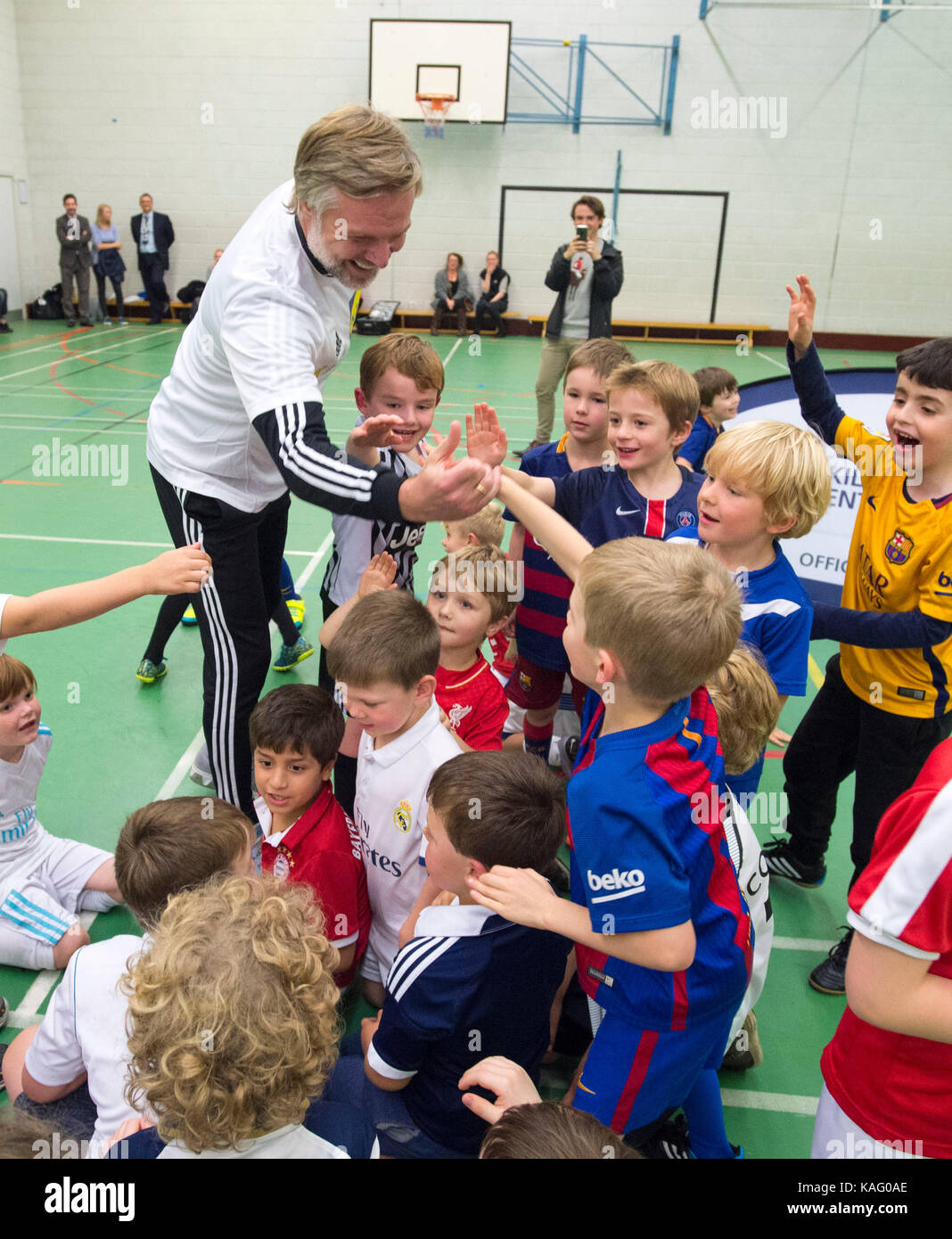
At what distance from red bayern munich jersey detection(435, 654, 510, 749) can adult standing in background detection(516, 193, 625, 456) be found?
5.71 m

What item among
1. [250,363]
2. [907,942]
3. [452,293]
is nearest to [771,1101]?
[907,942]

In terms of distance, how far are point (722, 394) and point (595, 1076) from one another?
4.26 metres

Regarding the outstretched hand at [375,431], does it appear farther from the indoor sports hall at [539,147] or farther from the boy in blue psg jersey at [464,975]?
the indoor sports hall at [539,147]

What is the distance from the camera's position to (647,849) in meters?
1.53

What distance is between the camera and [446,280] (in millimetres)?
Result: 16438

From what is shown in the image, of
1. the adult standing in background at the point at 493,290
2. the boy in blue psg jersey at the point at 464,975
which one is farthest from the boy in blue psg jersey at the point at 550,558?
the adult standing in background at the point at 493,290

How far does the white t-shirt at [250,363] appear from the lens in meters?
2.08

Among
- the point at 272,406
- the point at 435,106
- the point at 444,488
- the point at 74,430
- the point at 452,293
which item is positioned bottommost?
the point at 74,430

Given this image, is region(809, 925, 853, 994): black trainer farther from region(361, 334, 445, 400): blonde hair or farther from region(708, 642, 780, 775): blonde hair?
region(361, 334, 445, 400): blonde hair

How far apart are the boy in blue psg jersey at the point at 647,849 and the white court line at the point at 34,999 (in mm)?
1552

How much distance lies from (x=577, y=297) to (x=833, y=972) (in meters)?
7.59

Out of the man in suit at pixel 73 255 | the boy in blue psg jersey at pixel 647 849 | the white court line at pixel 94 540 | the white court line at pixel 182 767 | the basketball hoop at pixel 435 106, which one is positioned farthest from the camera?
the basketball hoop at pixel 435 106

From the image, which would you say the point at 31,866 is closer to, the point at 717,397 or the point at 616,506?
the point at 616,506
